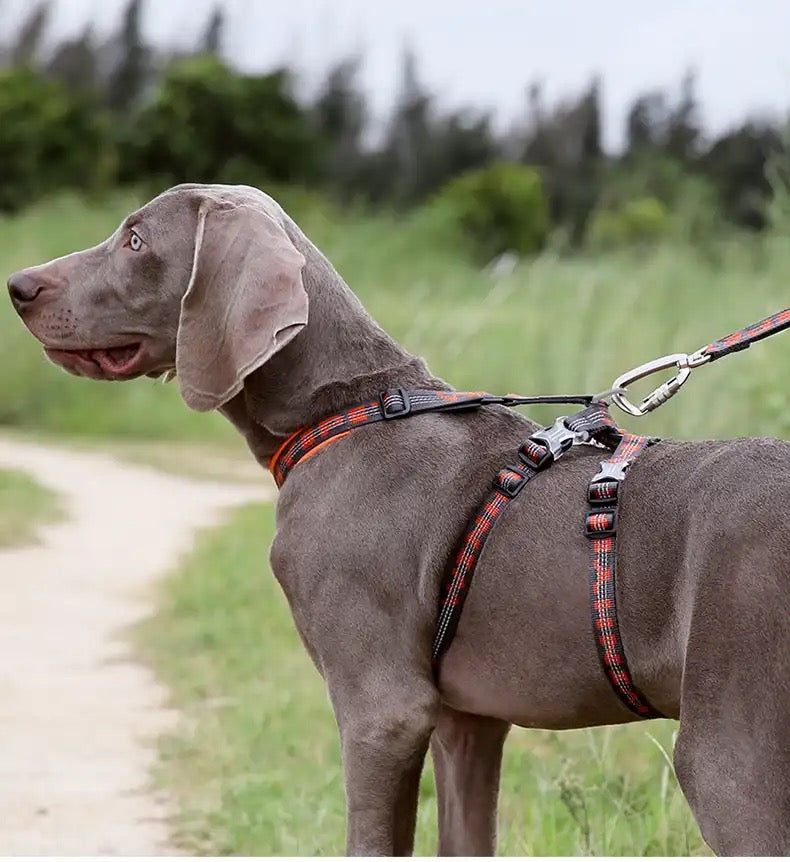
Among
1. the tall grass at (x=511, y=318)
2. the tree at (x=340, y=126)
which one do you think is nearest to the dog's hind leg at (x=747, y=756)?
the tall grass at (x=511, y=318)

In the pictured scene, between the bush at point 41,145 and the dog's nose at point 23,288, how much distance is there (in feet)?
64.3

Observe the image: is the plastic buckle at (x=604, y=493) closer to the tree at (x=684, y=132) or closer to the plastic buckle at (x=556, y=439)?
the plastic buckle at (x=556, y=439)

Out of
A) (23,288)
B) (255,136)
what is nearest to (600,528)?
(23,288)

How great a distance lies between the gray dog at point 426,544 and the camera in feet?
7.63

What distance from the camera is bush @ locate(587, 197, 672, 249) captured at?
1276cm

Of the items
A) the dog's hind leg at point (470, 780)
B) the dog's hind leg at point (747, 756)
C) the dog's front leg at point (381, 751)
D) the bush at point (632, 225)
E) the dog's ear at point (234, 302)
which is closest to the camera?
the dog's hind leg at point (747, 756)

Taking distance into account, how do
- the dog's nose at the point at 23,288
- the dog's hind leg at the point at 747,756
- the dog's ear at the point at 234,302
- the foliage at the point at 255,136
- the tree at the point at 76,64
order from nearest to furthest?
1. the dog's hind leg at the point at 747,756
2. the dog's ear at the point at 234,302
3. the dog's nose at the point at 23,288
4. the foliage at the point at 255,136
5. the tree at the point at 76,64

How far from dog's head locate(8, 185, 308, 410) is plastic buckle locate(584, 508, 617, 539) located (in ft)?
2.43

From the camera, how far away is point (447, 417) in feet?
9.73

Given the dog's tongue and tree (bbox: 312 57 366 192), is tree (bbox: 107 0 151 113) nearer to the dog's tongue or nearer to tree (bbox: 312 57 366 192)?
tree (bbox: 312 57 366 192)

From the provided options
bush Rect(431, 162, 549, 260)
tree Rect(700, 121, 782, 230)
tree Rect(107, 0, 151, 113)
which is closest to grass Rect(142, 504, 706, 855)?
tree Rect(700, 121, 782, 230)

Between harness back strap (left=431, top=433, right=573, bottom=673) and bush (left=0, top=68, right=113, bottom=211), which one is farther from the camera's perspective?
bush (left=0, top=68, right=113, bottom=211)

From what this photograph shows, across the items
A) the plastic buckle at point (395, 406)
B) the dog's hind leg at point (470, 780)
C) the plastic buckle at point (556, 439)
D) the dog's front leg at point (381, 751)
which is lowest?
the dog's hind leg at point (470, 780)

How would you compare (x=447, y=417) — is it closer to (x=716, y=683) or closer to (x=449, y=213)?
(x=716, y=683)
